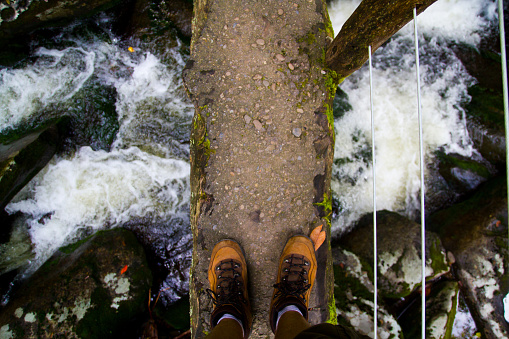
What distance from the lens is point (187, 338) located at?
10.2 feet

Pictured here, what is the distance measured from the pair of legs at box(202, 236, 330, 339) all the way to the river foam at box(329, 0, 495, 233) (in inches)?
62.2

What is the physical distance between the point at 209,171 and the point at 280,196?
634 mm

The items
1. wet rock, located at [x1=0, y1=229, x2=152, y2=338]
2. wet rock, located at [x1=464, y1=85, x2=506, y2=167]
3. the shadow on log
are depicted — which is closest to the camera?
the shadow on log

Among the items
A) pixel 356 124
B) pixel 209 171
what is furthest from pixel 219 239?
pixel 356 124

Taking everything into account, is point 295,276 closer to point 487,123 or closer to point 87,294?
point 87,294

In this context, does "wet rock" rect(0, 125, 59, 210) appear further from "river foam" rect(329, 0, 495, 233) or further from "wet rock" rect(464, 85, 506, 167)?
"wet rock" rect(464, 85, 506, 167)

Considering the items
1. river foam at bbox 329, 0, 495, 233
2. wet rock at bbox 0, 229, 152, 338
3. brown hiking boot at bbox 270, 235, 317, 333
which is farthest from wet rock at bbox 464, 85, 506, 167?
wet rock at bbox 0, 229, 152, 338

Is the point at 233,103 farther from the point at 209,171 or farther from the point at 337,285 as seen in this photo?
the point at 337,285

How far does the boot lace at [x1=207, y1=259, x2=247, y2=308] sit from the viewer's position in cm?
216

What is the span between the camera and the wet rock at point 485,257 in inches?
120

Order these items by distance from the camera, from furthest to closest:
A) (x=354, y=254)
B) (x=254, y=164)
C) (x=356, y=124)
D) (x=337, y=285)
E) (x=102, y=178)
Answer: (x=356, y=124)
(x=102, y=178)
(x=354, y=254)
(x=337, y=285)
(x=254, y=164)

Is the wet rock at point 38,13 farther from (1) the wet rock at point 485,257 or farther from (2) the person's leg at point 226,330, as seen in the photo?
(1) the wet rock at point 485,257

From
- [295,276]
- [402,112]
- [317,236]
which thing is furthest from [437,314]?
[402,112]

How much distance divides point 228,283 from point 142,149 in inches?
82.8
